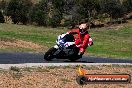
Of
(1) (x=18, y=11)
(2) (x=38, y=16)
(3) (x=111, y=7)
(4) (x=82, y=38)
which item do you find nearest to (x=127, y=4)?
(3) (x=111, y=7)

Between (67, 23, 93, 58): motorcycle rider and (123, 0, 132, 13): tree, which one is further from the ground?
(67, 23, 93, 58): motorcycle rider

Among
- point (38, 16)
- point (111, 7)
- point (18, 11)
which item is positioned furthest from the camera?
A: point (111, 7)

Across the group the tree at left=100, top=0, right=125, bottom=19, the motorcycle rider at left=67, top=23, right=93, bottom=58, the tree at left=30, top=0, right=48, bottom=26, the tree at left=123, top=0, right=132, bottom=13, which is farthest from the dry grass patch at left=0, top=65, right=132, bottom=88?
the tree at left=123, top=0, right=132, bottom=13

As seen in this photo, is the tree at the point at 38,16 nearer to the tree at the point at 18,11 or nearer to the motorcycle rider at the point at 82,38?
the tree at the point at 18,11

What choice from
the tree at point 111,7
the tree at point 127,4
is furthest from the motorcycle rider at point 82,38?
the tree at point 127,4

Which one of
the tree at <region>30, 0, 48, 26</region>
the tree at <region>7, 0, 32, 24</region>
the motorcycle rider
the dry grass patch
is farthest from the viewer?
the tree at <region>7, 0, 32, 24</region>

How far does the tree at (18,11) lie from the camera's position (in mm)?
74500

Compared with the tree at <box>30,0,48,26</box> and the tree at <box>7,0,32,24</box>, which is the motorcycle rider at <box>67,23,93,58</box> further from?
the tree at <box>7,0,32,24</box>

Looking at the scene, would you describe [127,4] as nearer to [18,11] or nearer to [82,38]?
[18,11]

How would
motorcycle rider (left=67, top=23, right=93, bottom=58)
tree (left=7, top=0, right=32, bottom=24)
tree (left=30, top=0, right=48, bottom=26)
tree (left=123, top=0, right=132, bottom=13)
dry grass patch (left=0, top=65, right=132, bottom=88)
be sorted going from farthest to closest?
1. tree (left=123, top=0, right=132, bottom=13)
2. tree (left=7, top=0, right=32, bottom=24)
3. tree (left=30, top=0, right=48, bottom=26)
4. motorcycle rider (left=67, top=23, right=93, bottom=58)
5. dry grass patch (left=0, top=65, right=132, bottom=88)

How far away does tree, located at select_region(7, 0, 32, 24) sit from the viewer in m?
74.5

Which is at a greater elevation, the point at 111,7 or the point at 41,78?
the point at 41,78

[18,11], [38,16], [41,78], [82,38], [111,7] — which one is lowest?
[38,16]

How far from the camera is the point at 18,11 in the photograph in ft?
245
